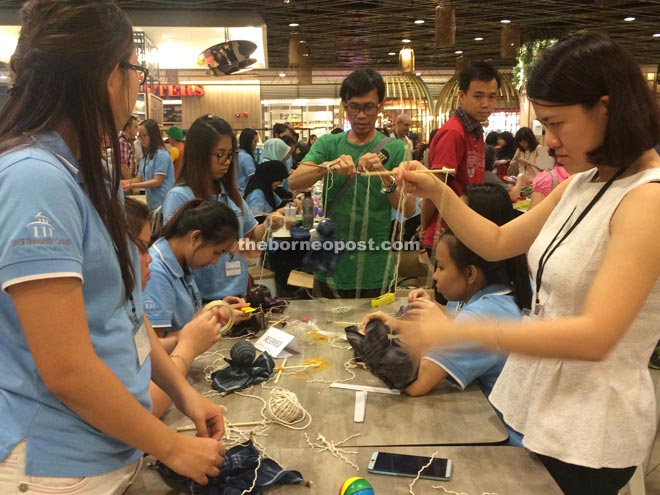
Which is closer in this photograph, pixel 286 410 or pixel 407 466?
pixel 407 466

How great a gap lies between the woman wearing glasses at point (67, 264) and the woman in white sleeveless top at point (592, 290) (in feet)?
1.80

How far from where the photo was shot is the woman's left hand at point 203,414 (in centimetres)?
118

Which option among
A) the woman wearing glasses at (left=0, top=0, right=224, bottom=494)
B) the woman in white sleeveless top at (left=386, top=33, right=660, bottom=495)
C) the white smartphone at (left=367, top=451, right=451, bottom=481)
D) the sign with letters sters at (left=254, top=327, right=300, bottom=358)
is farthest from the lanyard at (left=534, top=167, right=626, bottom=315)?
the sign with letters sters at (left=254, top=327, right=300, bottom=358)

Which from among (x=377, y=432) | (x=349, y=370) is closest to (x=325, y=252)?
(x=349, y=370)

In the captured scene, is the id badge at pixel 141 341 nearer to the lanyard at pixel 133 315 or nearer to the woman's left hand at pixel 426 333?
the lanyard at pixel 133 315

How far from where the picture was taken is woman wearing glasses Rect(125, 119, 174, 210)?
223 inches

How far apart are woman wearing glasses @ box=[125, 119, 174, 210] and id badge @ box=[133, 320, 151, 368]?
4.84 metres

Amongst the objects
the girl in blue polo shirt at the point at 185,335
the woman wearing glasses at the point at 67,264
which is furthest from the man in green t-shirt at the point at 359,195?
the woman wearing glasses at the point at 67,264

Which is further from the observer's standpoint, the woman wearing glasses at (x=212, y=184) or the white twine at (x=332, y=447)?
the woman wearing glasses at (x=212, y=184)

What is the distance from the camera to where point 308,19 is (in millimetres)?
7598

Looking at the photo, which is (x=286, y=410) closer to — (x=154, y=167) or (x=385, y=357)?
(x=385, y=357)

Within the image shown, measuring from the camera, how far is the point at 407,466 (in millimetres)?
1233

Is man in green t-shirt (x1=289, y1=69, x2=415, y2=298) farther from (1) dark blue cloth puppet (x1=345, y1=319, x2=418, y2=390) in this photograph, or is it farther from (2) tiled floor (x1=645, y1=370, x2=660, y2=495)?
(2) tiled floor (x1=645, y1=370, x2=660, y2=495)

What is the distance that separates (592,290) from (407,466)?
557 millimetres
